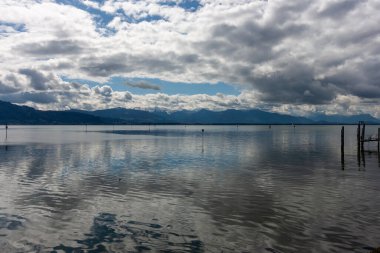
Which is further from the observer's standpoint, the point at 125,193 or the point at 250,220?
the point at 125,193

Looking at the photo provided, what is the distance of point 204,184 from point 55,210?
607 inches

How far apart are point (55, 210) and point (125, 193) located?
717 cm

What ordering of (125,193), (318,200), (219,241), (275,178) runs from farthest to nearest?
1. (275,178)
2. (125,193)
3. (318,200)
4. (219,241)

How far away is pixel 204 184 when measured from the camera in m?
33.9

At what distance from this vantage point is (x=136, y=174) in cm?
4009

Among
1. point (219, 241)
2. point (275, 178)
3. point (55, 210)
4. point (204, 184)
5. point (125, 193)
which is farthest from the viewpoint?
point (275, 178)

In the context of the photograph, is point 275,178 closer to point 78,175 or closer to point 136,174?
point 136,174

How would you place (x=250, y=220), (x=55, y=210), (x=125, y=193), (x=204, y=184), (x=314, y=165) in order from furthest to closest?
(x=314, y=165) → (x=204, y=184) → (x=125, y=193) → (x=55, y=210) → (x=250, y=220)

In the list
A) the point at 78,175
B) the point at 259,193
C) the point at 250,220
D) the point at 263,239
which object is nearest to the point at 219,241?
the point at 263,239

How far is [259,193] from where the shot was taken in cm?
2978

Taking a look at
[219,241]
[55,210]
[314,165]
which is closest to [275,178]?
[314,165]

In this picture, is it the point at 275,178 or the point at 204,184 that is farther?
the point at 275,178

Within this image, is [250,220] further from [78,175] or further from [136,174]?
[78,175]

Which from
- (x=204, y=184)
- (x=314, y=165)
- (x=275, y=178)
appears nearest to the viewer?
(x=204, y=184)
